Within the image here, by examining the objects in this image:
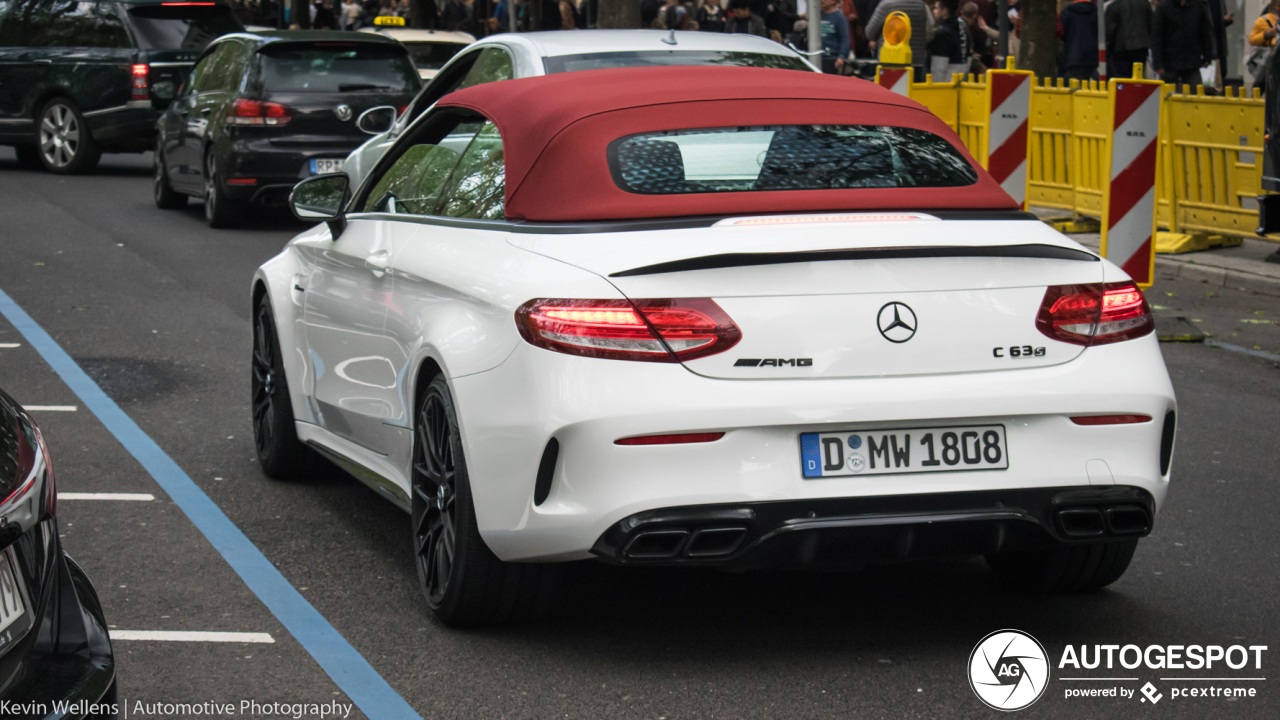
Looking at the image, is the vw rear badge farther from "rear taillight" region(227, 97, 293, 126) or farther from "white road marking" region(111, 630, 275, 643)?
"rear taillight" region(227, 97, 293, 126)

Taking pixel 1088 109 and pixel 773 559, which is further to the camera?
pixel 1088 109

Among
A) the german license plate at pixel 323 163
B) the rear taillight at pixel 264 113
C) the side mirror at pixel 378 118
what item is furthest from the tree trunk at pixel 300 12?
the side mirror at pixel 378 118

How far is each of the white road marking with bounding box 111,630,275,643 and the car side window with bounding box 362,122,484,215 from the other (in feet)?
4.61

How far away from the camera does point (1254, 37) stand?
59.5 feet

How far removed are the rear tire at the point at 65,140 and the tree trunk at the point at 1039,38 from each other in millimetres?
10387

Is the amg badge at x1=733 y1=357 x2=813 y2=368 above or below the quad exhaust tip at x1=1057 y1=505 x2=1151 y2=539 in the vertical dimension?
above

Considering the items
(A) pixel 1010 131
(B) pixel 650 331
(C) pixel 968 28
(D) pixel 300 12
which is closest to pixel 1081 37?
(C) pixel 968 28

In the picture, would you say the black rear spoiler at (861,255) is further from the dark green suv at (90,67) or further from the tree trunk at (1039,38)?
the dark green suv at (90,67)

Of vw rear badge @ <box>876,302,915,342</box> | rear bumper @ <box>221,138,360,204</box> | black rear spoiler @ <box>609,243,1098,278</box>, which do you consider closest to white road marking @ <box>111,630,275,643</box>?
black rear spoiler @ <box>609,243,1098,278</box>

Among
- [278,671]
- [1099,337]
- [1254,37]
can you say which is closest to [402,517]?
[278,671]

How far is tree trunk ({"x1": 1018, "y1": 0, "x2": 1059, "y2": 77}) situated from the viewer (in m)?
18.7

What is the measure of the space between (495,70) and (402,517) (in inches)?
171

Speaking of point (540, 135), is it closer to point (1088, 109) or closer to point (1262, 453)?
point (1262, 453)

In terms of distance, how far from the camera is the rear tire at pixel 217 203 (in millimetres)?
15242
